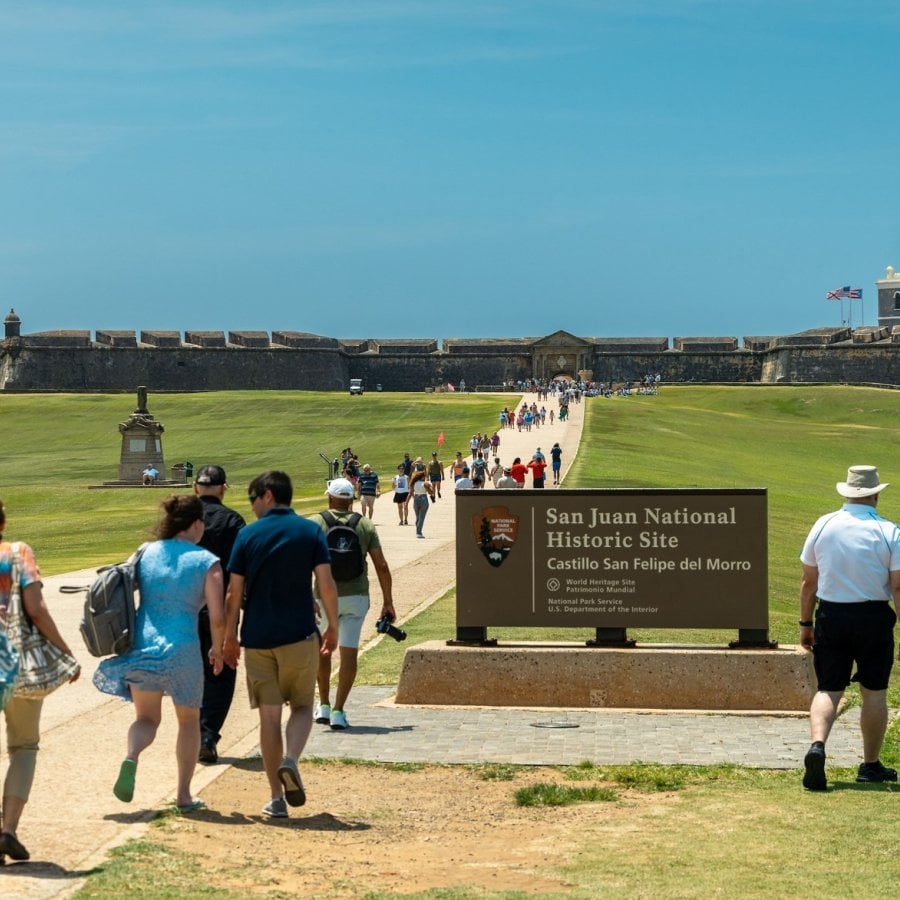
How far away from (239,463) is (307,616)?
44844 mm

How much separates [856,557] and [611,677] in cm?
266

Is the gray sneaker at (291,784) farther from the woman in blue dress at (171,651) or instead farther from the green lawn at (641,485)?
the green lawn at (641,485)

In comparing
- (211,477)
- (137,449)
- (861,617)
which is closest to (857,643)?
(861,617)

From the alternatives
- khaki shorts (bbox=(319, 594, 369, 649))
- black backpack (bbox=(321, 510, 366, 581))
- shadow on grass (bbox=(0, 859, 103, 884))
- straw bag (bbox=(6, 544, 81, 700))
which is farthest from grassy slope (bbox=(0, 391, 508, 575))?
shadow on grass (bbox=(0, 859, 103, 884))

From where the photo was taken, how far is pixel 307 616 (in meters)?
7.57

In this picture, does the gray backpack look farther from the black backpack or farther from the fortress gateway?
the fortress gateway

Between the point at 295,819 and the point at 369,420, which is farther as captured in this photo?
the point at 369,420

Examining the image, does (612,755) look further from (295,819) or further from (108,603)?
(108,603)

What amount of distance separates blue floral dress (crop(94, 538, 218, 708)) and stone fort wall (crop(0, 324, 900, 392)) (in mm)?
92223

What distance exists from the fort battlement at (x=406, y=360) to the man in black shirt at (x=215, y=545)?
90531 mm

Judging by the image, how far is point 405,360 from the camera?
103 metres

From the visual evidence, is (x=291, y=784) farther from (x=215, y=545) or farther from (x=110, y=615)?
(x=215, y=545)

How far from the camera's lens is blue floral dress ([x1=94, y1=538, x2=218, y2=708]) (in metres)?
7.27

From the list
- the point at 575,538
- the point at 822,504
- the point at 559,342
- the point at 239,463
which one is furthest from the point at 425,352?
the point at 575,538
